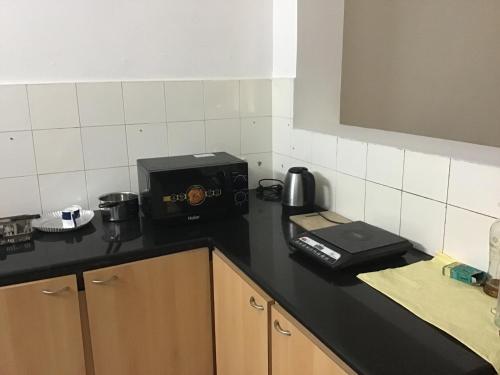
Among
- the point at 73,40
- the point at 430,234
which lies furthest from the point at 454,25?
the point at 73,40

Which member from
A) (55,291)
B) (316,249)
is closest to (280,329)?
(316,249)

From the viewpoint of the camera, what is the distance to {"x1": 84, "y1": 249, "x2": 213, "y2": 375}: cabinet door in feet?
5.44

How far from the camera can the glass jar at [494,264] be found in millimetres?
1277

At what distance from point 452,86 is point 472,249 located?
2.50ft

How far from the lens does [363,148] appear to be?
180cm

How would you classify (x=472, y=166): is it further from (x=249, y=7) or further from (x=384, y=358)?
(x=249, y=7)

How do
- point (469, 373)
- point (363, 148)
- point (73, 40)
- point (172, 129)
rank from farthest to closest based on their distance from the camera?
point (172, 129) → point (73, 40) → point (363, 148) → point (469, 373)

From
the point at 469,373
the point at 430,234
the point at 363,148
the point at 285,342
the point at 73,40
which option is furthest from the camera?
the point at 73,40

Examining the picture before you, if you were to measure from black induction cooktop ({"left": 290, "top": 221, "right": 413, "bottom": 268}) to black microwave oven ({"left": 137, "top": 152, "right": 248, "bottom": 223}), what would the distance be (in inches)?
18.0

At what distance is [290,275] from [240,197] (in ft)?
2.13

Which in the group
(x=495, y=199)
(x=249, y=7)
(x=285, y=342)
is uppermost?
(x=249, y=7)

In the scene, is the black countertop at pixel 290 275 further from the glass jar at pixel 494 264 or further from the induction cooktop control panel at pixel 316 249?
the glass jar at pixel 494 264

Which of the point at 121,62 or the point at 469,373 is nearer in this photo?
the point at 469,373

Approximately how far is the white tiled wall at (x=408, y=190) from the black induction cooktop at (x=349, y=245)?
94 millimetres
